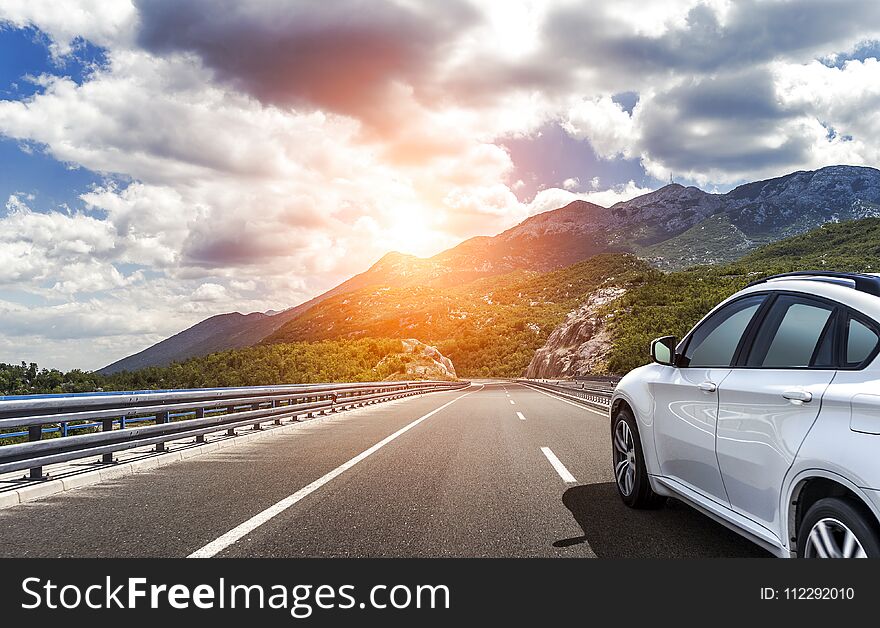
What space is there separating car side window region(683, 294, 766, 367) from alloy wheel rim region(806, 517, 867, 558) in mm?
1426

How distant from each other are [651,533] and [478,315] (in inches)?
6246

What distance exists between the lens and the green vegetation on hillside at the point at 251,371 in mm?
63312

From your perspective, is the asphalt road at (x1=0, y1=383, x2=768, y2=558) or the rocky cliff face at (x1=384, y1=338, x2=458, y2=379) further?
the rocky cliff face at (x1=384, y1=338, x2=458, y2=379)

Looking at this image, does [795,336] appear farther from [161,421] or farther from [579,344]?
[579,344]

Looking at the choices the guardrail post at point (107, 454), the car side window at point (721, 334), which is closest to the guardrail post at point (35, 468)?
the guardrail post at point (107, 454)

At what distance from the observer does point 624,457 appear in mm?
5703

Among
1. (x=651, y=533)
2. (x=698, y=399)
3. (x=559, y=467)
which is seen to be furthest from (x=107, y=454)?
(x=698, y=399)

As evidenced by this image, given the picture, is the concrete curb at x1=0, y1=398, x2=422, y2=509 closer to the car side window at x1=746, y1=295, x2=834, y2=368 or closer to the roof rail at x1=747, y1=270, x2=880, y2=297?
the car side window at x1=746, y1=295, x2=834, y2=368

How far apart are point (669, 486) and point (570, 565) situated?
1.23 metres

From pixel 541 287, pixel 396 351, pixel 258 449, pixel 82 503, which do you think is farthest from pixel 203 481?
pixel 541 287

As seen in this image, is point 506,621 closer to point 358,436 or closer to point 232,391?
point 358,436

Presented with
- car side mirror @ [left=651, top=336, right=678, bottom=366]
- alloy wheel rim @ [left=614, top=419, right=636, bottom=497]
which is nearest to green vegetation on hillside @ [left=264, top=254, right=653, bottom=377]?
alloy wheel rim @ [left=614, top=419, right=636, bottom=497]

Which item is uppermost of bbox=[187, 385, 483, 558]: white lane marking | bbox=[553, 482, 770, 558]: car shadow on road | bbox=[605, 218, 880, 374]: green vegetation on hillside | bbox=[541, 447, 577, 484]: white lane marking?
bbox=[605, 218, 880, 374]: green vegetation on hillside

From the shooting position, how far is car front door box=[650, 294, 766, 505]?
386 cm
